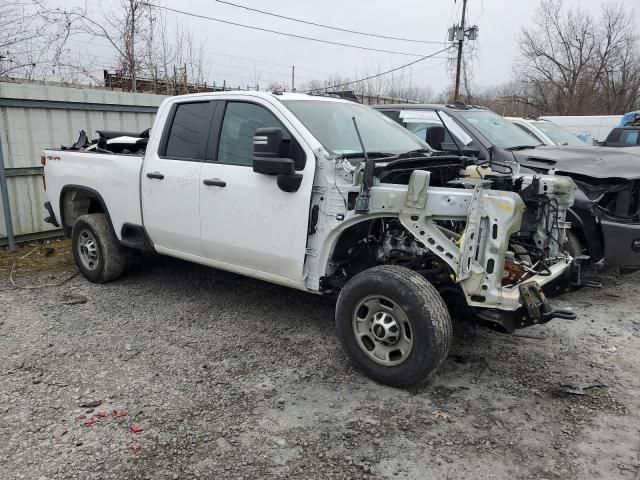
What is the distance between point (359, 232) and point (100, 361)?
7.16 feet

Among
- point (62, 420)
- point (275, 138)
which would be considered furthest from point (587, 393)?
point (62, 420)

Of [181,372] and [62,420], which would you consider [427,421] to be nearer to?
[181,372]

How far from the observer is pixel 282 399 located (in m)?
3.47

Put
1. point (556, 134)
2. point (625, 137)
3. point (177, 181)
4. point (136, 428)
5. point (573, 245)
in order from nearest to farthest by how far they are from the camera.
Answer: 1. point (136, 428)
2. point (177, 181)
3. point (573, 245)
4. point (556, 134)
5. point (625, 137)

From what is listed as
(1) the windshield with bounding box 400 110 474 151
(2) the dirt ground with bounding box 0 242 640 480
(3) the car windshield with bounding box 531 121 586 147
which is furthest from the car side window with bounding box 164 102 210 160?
(3) the car windshield with bounding box 531 121 586 147

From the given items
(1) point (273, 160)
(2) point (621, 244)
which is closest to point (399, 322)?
(1) point (273, 160)

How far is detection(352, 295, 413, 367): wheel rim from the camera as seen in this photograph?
3.48 meters

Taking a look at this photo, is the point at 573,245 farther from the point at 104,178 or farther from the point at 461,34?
the point at 461,34

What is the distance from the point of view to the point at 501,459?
9.41 feet

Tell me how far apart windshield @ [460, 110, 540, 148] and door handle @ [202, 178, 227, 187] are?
3.88 metres

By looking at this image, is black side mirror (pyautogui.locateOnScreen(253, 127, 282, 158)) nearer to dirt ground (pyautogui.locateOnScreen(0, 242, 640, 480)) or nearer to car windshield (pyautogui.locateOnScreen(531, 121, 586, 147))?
dirt ground (pyautogui.locateOnScreen(0, 242, 640, 480))

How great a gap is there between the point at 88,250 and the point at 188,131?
1.98 metres

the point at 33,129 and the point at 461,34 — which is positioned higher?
the point at 461,34

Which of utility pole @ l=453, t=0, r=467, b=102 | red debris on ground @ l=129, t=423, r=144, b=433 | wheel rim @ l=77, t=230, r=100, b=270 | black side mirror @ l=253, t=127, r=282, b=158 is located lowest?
red debris on ground @ l=129, t=423, r=144, b=433
